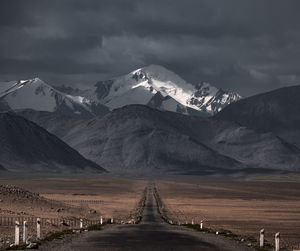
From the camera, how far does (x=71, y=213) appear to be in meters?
102

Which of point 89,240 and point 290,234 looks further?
point 290,234

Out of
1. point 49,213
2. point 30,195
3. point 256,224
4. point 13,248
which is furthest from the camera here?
point 30,195

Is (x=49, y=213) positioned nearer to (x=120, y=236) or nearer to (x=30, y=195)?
(x=30, y=195)

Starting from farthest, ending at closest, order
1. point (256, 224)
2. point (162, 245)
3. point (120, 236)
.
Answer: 1. point (256, 224)
2. point (120, 236)
3. point (162, 245)

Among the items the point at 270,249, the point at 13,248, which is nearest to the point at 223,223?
the point at 270,249

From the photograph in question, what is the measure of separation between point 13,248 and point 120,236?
13.7 m

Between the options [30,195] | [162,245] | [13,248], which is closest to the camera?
[13,248]

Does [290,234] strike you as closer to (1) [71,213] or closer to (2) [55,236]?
(2) [55,236]

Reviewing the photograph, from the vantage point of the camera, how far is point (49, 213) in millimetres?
96000

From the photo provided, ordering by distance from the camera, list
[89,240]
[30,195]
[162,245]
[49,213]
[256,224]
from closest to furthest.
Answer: [162,245]
[89,240]
[256,224]
[49,213]
[30,195]

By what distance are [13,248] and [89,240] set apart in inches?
357

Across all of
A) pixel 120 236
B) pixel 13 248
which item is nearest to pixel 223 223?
pixel 120 236

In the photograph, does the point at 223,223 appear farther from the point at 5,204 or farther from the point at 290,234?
the point at 5,204

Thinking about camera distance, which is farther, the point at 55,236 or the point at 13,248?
the point at 55,236
